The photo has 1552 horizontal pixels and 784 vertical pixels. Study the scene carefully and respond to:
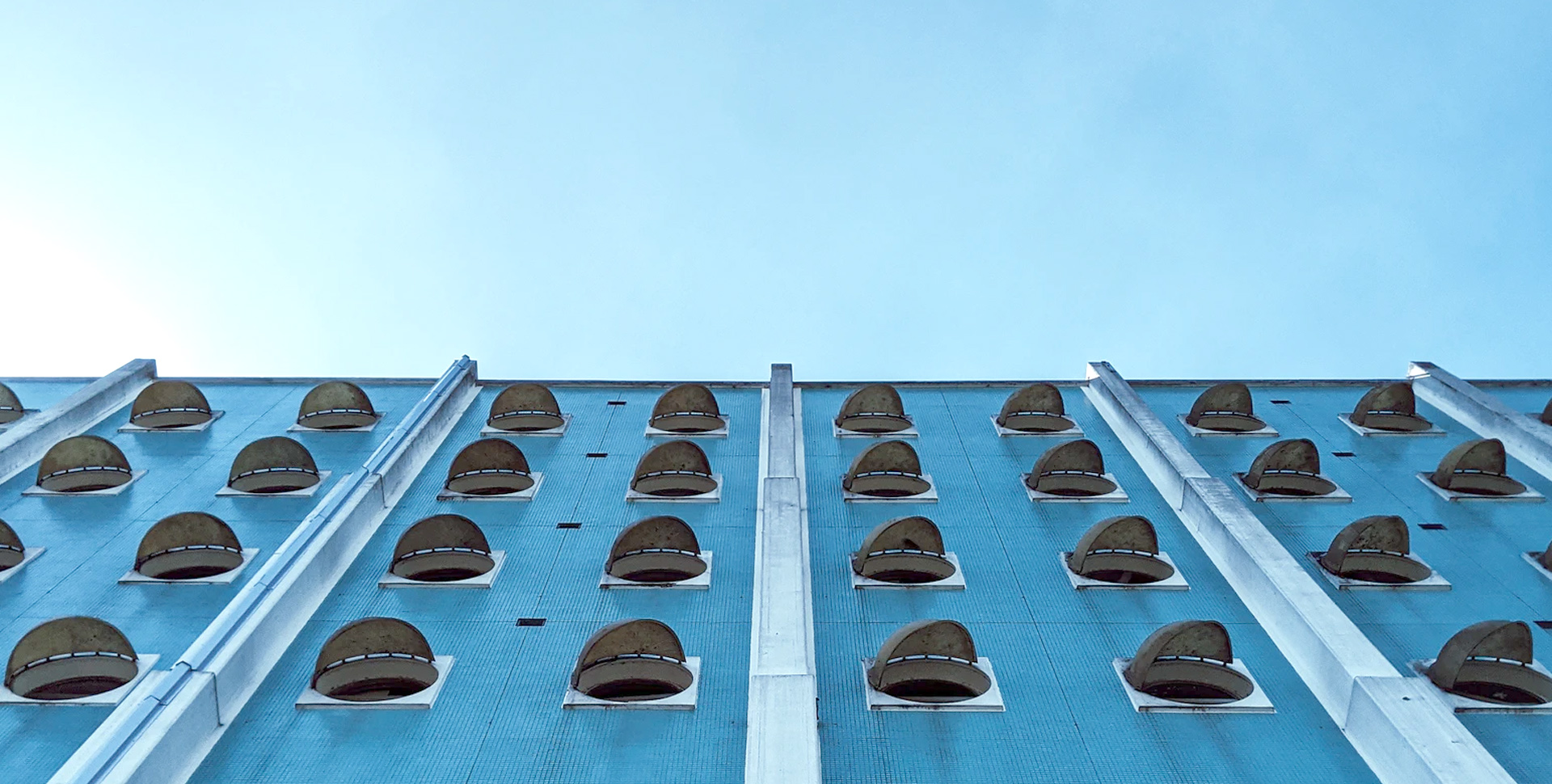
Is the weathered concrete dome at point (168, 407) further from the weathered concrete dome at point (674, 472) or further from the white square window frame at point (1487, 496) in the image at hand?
the white square window frame at point (1487, 496)

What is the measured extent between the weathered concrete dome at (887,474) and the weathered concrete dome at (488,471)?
9323mm

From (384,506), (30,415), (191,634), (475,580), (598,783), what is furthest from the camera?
(30,415)

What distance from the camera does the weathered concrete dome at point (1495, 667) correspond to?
27406mm

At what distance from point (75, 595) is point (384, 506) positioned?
7921mm

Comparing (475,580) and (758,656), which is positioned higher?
(475,580)

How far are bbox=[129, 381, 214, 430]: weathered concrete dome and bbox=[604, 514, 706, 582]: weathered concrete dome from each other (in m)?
17.8

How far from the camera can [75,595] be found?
102ft

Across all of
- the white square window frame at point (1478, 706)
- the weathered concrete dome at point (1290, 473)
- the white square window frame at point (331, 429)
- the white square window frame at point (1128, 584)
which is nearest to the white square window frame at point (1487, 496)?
the weathered concrete dome at point (1290, 473)

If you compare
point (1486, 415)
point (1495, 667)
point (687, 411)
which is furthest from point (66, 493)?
point (1486, 415)

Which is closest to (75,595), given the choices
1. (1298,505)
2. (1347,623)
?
(1347,623)

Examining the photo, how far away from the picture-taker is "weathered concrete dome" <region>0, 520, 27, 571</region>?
32.1 m

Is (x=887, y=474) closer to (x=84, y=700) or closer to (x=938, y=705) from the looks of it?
(x=938, y=705)

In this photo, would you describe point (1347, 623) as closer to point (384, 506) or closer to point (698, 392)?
point (698, 392)

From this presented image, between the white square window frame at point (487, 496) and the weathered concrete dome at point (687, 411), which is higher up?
the weathered concrete dome at point (687, 411)
